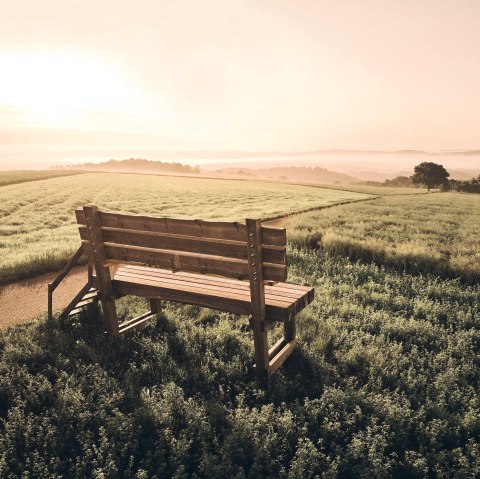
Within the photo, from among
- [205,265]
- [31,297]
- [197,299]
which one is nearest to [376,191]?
[31,297]

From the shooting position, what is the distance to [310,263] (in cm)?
954

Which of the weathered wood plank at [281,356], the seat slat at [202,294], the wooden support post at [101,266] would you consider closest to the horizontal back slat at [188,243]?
the wooden support post at [101,266]

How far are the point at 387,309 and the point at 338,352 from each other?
210 centimetres

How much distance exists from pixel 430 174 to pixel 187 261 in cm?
9081

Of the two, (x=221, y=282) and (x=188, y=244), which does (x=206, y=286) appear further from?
(x=188, y=244)

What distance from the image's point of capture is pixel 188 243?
179 inches

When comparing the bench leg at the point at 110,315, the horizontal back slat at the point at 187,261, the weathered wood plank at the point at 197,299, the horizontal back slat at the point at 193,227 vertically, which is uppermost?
the horizontal back slat at the point at 193,227

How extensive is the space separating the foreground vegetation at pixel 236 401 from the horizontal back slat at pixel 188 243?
1535 millimetres

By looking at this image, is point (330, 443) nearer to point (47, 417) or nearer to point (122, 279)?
point (47, 417)

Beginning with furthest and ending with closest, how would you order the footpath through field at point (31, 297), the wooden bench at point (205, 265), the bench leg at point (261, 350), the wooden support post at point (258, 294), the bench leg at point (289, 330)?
the footpath through field at point (31, 297)
the bench leg at point (289, 330)
the bench leg at point (261, 350)
the wooden bench at point (205, 265)
the wooden support post at point (258, 294)

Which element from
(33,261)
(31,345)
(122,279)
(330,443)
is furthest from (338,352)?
(33,261)

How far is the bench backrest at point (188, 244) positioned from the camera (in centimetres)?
413

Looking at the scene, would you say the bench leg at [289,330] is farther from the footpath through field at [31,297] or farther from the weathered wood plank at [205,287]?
the footpath through field at [31,297]

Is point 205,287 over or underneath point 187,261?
underneath
